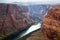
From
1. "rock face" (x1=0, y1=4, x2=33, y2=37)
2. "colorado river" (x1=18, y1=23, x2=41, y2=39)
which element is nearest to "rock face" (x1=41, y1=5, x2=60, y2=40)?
"colorado river" (x1=18, y1=23, x2=41, y2=39)

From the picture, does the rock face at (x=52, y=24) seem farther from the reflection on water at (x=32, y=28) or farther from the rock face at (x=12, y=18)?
the rock face at (x=12, y=18)

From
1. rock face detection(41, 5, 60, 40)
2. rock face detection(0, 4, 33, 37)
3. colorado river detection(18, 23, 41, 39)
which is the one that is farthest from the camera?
rock face detection(0, 4, 33, 37)

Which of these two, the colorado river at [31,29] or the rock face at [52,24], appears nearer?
the rock face at [52,24]

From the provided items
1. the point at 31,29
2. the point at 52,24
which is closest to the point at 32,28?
the point at 31,29

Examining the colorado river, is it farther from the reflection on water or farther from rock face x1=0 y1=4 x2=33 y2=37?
rock face x1=0 y1=4 x2=33 y2=37

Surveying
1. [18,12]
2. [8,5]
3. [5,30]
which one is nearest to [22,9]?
[18,12]

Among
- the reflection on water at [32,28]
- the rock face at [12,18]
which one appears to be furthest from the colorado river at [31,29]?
the rock face at [12,18]
